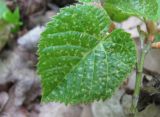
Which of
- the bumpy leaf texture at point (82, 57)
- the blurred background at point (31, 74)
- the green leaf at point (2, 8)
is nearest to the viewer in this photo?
the bumpy leaf texture at point (82, 57)

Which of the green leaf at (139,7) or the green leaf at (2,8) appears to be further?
the green leaf at (2,8)

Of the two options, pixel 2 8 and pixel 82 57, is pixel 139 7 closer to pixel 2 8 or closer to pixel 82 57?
pixel 82 57

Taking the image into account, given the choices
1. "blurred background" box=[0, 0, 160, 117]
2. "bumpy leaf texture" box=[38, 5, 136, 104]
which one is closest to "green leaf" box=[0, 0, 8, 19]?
"blurred background" box=[0, 0, 160, 117]

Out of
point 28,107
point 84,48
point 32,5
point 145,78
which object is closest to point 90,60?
point 84,48

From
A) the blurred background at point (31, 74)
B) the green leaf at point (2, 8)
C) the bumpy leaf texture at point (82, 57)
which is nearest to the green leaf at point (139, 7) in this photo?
the bumpy leaf texture at point (82, 57)

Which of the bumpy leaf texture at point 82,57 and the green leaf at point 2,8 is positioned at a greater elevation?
the bumpy leaf texture at point 82,57

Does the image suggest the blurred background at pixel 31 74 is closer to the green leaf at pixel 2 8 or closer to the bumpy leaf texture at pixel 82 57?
the green leaf at pixel 2 8

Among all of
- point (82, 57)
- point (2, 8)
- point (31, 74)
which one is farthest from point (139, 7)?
point (2, 8)
